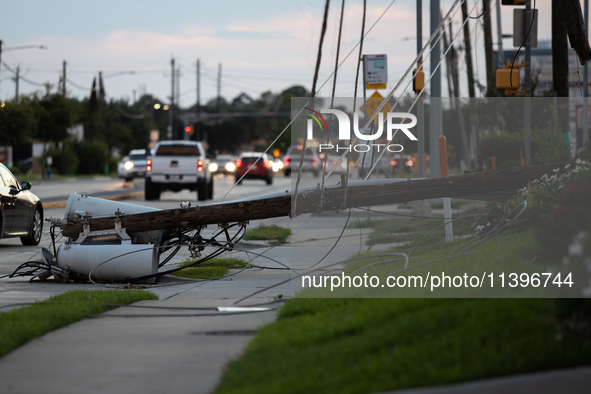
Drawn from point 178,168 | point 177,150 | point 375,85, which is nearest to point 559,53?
point 375,85

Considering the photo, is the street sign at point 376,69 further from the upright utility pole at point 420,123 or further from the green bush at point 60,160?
the green bush at point 60,160

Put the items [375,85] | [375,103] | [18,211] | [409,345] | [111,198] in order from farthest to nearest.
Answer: [111,198], [375,103], [375,85], [18,211], [409,345]

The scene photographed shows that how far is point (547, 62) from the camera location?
59.9 meters

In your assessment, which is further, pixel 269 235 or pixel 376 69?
A: pixel 376 69

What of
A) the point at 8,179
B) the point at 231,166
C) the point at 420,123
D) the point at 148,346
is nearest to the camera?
the point at 148,346

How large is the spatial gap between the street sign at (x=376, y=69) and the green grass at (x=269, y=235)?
3990 mm

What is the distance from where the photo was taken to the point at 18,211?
46.1 ft

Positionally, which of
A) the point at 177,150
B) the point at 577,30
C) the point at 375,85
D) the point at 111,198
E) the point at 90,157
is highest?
the point at 90,157

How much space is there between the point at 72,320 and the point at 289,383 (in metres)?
3.16

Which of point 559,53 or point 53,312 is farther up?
point 559,53

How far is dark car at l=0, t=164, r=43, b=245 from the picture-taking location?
13531 millimetres

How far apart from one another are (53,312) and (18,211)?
7745 mm

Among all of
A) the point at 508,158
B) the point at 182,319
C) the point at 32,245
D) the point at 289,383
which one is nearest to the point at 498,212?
the point at 182,319

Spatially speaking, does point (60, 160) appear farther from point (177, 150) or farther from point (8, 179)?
point (8, 179)
